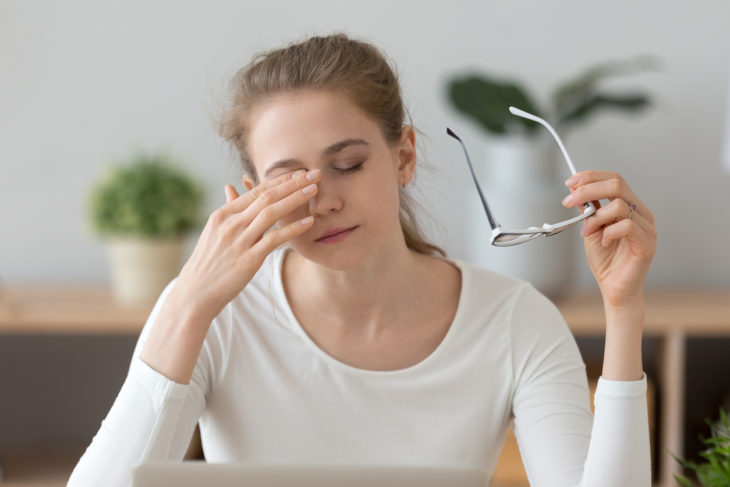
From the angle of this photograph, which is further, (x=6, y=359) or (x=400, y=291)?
(x=6, y=359)

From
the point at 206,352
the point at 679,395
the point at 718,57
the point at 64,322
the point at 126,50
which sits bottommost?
the point at 679,395

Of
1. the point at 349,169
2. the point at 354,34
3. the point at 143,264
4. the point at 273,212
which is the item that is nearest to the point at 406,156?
the point at 349,169

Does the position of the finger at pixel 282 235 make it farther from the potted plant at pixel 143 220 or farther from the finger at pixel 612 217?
the potted plant at pixel 143 220

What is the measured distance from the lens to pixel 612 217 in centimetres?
110

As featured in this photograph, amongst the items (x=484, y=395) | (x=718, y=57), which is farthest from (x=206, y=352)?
(x=718, y=57)

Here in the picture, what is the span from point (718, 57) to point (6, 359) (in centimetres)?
224

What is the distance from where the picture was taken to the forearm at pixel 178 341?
1212 millimetres

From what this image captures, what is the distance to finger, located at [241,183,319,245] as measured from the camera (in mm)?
1176

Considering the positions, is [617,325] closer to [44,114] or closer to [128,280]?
[128,280]

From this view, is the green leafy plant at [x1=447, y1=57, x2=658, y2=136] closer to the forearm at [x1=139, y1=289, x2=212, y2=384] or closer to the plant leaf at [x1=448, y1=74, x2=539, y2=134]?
the plant leaf at [x1=448, y1=74, x2=539, y2=134]

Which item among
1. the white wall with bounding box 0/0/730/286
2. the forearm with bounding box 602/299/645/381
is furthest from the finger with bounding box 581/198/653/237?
the white wall with bounding box 0/0/730/286

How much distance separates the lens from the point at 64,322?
225cm

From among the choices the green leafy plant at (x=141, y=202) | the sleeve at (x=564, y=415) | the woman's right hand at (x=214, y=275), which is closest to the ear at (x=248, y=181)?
the woman's right hand at (x=214, y=275)

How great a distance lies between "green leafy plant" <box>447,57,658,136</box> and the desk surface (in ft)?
1.53
